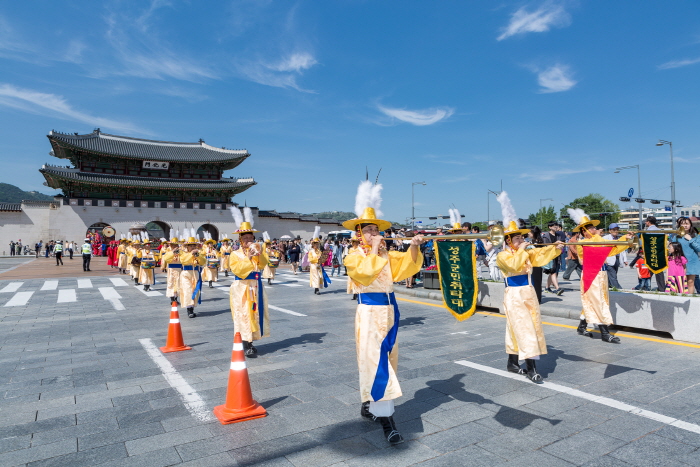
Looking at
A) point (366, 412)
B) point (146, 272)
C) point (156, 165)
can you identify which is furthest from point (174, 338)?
point (156, 165)

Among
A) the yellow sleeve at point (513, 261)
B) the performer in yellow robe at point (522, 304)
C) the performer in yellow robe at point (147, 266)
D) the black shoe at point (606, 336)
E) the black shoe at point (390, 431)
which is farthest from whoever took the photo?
the performer in yellow robe at point (147, 266)

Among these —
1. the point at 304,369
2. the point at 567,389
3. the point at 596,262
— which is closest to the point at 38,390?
the point at 304,369

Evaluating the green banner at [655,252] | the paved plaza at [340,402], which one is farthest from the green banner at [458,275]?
the green banner at [655,252]

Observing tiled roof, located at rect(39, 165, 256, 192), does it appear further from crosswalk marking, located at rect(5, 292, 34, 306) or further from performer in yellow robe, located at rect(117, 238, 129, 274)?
crosswalk marking, located at rect(5, 292, 34, 306)

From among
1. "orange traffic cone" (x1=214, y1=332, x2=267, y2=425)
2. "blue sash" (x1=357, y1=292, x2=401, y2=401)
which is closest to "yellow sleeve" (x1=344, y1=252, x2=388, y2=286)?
"blue sash" (x1=357, y1=292, x2=401, y2=401)

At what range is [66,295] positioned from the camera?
13.8 meters

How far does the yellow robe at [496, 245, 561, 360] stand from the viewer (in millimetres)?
4980

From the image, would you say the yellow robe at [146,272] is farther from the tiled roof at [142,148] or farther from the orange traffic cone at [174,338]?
the tiled roof at [142,148]

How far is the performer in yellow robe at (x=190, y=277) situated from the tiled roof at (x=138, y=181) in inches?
1353

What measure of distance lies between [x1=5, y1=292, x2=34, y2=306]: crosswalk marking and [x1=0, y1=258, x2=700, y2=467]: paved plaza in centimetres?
521

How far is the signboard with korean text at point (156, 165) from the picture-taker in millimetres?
43625

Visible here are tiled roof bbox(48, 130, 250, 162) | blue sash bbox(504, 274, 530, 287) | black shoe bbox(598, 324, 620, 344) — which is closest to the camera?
blue sash bbox(504, 274, 530, 287)

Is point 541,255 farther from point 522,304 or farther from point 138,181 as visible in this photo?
point 138,181

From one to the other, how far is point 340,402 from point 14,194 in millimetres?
221433
